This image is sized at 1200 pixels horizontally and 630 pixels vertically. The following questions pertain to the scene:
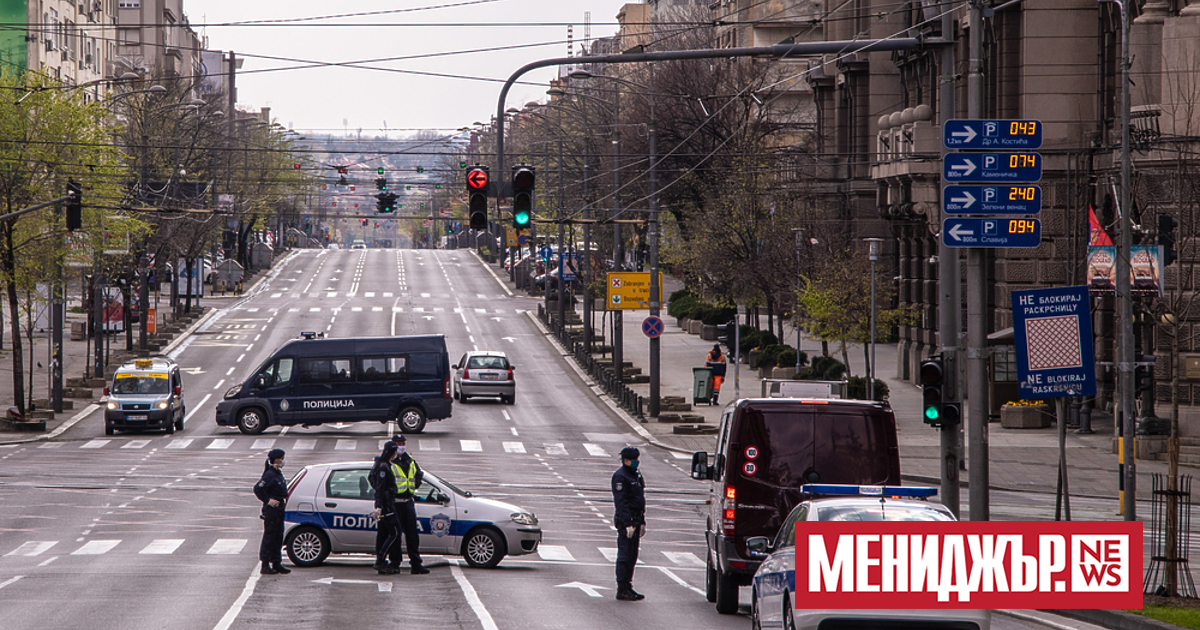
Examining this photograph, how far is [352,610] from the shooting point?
51.8 feet

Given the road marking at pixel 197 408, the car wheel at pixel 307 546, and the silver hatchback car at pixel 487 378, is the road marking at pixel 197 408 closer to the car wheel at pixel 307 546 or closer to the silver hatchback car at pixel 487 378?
the silver hatchback car at pixel 487 378

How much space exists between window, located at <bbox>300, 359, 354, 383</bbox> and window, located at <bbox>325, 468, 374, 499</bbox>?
23.0m

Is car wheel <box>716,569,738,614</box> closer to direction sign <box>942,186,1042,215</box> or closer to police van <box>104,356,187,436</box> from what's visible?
direction sign <box>942,186,1042,215</box>

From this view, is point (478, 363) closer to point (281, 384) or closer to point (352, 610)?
point (281, 384)

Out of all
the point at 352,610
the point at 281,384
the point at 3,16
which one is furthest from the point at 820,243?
the point at 3,16

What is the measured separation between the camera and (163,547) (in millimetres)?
22938

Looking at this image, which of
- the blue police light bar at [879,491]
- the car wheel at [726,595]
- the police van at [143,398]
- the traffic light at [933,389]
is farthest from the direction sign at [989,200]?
the police van at [143,398]

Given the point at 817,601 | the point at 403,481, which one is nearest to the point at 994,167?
the point at 403,481

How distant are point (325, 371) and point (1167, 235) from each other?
926 inches

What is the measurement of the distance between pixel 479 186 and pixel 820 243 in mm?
29214

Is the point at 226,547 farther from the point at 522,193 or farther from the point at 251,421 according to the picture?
the point at 251,421

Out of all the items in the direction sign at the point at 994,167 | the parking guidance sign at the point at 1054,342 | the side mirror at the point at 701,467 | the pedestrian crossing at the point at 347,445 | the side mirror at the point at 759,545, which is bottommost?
the pedestrian crossing at the point at 347,445

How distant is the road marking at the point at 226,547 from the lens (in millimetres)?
22078

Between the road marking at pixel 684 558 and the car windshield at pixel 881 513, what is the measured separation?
31.8ft
